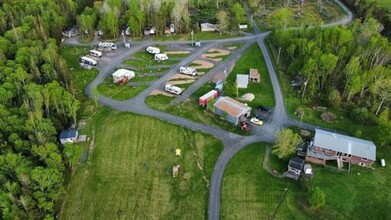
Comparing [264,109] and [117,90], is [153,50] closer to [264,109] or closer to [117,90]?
[117,90]

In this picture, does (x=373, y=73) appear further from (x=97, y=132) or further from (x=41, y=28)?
(x=41, y=28)

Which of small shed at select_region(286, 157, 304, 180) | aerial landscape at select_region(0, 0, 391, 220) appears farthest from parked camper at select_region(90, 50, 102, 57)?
small shed at select_region(286, 157, 304, 180)

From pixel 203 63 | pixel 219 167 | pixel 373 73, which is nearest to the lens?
pixel 219 167

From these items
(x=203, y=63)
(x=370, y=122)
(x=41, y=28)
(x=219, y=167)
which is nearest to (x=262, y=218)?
(x=219, y=167)

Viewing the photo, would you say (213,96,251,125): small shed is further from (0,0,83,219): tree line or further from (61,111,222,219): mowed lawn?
(0,0,83,219): tree line

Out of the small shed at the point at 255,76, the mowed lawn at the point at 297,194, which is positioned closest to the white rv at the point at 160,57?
the small shed at the point at 255,76

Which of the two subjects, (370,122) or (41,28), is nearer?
(370,122)

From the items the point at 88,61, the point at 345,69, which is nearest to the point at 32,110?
the point at 88,61
